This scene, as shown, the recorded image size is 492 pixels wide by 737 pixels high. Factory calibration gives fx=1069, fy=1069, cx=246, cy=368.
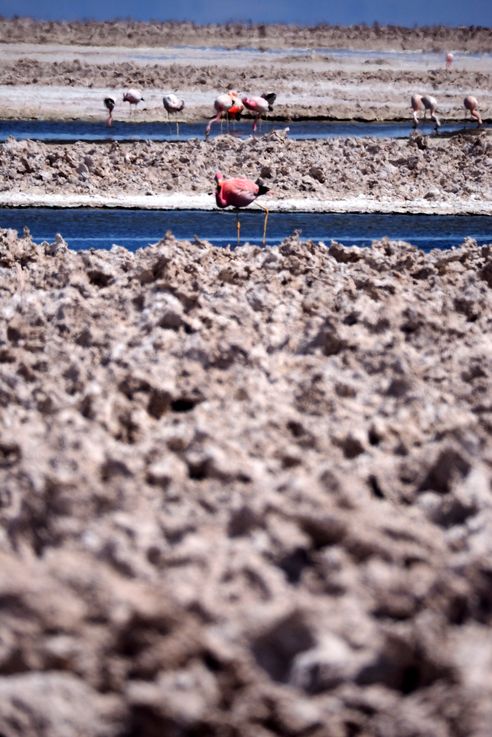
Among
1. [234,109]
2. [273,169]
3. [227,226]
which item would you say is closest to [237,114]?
[234,109]

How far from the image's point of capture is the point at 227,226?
1116cm

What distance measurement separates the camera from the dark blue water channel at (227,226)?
34.5ft

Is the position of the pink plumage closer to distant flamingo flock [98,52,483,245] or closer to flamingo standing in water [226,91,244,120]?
distant flamingo flock [98,52,483,245]

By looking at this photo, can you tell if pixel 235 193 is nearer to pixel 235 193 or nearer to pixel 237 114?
pixel 235 193

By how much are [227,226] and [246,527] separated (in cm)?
881

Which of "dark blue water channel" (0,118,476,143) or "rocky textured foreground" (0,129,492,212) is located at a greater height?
"rocky textured foreground" (0,129,492,212)

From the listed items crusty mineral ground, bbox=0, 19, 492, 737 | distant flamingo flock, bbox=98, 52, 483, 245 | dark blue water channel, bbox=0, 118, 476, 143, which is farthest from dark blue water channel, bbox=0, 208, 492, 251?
dark blue water channel, bbox=0, 118, 476, 143

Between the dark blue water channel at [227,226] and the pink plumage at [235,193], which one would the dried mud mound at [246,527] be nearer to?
the pink plumage at [235,193]

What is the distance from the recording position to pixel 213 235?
10641 mm

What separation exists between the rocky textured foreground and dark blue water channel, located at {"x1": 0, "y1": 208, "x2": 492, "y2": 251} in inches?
31.1

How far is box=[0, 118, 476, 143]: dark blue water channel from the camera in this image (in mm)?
19297

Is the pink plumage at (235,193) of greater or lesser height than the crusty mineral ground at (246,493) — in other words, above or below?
below

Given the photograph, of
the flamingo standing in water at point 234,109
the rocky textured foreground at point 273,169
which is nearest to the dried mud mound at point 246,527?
the rocky textured foreground at point 273,169

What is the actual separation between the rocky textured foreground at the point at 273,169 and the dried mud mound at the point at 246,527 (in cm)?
851
